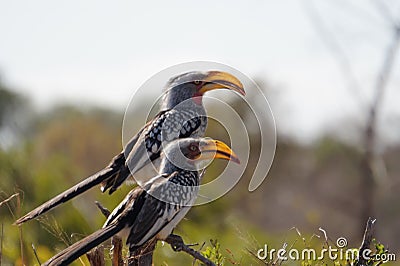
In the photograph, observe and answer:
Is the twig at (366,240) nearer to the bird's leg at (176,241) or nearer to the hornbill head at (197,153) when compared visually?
the hornbill head at (197,153)

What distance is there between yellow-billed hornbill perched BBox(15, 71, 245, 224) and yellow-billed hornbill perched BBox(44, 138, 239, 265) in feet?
0.92

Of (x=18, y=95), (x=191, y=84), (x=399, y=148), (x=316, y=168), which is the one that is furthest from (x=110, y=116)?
(x=191, y=84)

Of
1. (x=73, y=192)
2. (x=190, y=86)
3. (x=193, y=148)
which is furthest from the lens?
(x=190, y=86)

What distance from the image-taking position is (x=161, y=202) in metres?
3.79

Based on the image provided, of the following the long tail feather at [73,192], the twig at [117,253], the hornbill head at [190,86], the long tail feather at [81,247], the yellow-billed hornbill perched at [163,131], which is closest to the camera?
the long tail feather at [81,247]

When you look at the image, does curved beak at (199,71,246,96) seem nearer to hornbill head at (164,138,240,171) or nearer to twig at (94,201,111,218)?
hornbill head at (164,138,240,171)

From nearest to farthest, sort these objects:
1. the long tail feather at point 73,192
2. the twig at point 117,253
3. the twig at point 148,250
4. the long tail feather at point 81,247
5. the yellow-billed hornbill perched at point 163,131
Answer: the long tail feather at point 81,247 → the twig at point 148,250 → the twig at point 117,253 → the long tail feather at point 73,192 → the yellow-billed hornbill perched at point 163,131

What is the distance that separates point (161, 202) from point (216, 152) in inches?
14.9

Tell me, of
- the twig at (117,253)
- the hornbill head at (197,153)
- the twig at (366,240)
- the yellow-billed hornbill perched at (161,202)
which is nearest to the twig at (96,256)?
the twig at (117,253)

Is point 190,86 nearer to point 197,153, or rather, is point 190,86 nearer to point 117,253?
point 197,153

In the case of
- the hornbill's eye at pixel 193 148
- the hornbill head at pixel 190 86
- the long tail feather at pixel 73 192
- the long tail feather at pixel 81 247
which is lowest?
the long tail feather at pixel 81 247

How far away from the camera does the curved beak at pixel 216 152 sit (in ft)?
12.9

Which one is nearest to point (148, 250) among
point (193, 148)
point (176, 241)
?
point (176, 241)

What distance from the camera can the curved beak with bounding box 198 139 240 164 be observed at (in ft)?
12.9
